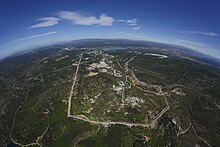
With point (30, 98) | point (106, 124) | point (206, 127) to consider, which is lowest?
point (206, 127)

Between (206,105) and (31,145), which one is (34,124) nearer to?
(31,145)

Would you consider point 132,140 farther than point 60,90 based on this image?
No

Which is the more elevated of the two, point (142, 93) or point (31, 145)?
point (142, 93)

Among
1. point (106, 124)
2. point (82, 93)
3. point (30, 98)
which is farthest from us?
point (30, 98)

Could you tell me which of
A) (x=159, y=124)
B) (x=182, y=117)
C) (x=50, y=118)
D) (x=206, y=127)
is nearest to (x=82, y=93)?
(x=50, y=118)

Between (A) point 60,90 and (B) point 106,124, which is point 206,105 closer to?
(B) point 106,124

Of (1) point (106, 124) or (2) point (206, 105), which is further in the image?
(2) point (206, 105)

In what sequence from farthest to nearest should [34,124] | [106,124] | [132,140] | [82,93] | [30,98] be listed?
1. [30,98]
2. [82,93]
3. [34,124]
4. [106,124]
5. [132,140]

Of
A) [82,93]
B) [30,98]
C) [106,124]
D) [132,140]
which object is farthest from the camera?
[30,98]

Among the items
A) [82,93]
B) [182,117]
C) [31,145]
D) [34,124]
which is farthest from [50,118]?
[182,117]
